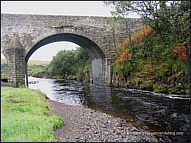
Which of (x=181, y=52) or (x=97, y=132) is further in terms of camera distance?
(x=181, y=52)

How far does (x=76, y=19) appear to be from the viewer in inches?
662

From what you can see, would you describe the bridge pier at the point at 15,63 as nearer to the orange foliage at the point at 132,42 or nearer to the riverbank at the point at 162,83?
the orange foliage at the point at 132,42

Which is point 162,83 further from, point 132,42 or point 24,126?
point 24,126

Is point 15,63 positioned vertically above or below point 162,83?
above

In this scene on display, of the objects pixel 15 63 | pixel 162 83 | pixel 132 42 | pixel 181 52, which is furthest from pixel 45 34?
pixel 181 52

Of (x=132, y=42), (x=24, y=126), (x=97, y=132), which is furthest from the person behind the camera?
(x=132, y=42)

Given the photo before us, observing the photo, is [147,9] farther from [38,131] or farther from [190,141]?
[38,131]

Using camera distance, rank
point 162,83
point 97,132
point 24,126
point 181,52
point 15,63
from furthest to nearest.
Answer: point 15,63 → point 162,83 → point 181,52 → point 97,132 → point 24,126

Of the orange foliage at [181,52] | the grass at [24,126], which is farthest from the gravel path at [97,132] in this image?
the orange foliage at [181,52]

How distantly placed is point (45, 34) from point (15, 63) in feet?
13.5

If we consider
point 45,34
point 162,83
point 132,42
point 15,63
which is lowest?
point 162,83

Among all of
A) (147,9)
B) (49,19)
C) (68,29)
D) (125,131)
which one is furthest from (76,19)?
(125,131)

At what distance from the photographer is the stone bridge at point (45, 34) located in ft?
49.6

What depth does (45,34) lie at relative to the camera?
53.1 feet
